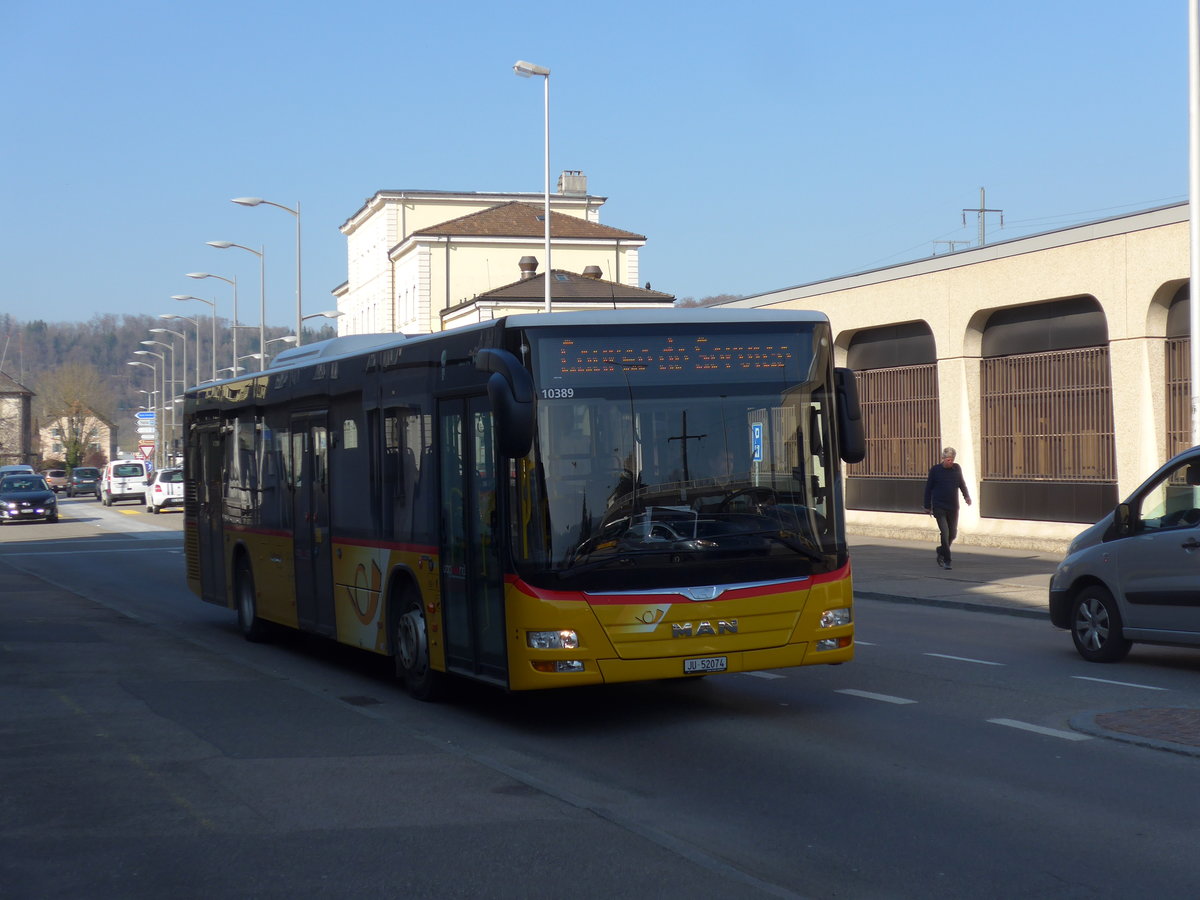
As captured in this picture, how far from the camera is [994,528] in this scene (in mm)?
26938

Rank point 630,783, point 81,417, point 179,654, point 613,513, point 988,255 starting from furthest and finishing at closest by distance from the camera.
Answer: point 81,417
point 988,255
point 179,654
point 613,513
point 630,783

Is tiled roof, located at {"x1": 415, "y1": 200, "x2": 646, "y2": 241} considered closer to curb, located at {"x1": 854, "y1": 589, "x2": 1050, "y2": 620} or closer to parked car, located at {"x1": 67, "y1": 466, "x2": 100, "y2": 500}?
parked car, located at {"x1": 67, "y1": 466, "x2": 100, "y2": 500}

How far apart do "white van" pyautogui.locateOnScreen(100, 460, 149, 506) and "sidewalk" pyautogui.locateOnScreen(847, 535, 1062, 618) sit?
45.3 meters

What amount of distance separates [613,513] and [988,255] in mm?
19055

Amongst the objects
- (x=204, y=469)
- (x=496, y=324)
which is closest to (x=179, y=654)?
(x=204, y=469)

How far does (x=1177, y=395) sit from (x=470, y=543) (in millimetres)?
16155

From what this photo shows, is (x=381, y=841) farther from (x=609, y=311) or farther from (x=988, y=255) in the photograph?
(x=988, y=255)

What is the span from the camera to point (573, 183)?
91875mm

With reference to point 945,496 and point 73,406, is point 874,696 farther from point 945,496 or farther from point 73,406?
point 73,406

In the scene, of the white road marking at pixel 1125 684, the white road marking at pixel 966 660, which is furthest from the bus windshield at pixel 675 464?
the white road marking at pixel 966 660

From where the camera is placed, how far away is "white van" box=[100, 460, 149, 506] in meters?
65.1

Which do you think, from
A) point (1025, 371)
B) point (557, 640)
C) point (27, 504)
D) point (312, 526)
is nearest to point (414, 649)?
point (557, 640)

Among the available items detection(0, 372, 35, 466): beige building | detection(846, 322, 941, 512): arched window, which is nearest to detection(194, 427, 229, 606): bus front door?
detection(846, 322, 941, 512): arched window

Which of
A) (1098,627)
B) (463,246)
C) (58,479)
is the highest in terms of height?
(463,246)
